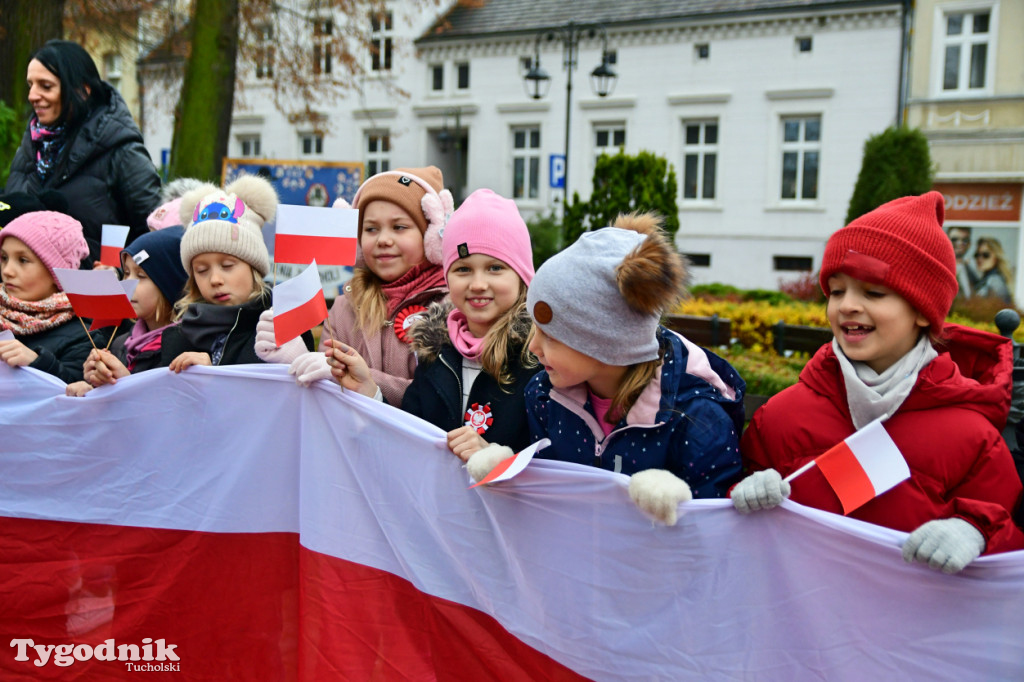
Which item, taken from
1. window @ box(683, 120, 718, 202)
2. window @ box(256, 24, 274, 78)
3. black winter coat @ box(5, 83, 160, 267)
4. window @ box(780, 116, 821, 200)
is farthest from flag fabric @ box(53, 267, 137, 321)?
window @ box(683, 120, 718, 202)

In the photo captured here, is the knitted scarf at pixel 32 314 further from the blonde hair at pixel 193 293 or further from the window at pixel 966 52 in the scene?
the window at pixel 966 52

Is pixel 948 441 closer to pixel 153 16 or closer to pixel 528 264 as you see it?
pixel 528 264

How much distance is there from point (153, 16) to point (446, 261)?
59.1 ft

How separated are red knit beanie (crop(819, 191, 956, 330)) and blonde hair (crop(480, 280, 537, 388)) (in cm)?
92

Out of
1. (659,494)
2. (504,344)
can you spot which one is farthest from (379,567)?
(659,494)

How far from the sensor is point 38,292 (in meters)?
3.51

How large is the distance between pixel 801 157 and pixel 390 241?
68.1ft

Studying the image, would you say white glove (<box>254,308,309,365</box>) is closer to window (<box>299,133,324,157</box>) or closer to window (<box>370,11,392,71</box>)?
window (<box>370,11,392,71</box>)

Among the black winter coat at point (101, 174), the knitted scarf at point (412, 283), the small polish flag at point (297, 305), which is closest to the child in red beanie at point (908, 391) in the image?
the small polish flag at point (297, 305)

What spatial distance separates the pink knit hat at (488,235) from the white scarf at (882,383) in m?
1.01

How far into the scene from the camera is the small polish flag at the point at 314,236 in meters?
2.32

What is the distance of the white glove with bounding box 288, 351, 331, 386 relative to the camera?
2.50 m

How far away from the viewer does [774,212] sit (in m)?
21.9

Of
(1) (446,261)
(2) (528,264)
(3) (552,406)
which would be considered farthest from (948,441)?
(1) (446,261)
